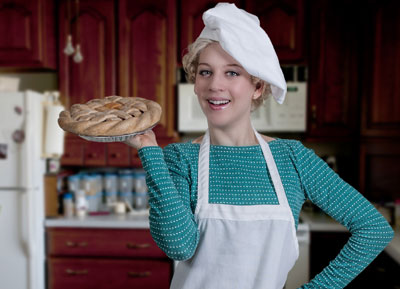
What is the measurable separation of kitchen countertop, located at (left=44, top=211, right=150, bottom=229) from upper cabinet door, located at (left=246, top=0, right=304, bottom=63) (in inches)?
54.2

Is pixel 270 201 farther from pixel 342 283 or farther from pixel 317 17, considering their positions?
pixel 317 17

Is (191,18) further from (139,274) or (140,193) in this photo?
(139,274)

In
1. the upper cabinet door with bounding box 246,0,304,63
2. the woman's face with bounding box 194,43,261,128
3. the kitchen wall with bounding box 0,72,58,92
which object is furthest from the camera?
the kitchen wall with bounding box 0,72,58,92

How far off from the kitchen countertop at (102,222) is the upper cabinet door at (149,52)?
23.5 inches

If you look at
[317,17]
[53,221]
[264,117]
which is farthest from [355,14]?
[53,221]

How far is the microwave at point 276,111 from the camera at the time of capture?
8.33ft

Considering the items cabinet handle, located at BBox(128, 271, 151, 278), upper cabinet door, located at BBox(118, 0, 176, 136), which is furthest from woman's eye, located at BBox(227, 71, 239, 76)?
cabinet handle, located at BBox(128, 271, 151, 278)

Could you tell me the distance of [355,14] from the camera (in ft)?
8.16

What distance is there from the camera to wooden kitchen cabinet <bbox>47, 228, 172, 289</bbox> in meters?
2.44

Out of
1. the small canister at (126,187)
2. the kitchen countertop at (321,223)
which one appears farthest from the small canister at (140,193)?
the kitchen countertop at (321,223)

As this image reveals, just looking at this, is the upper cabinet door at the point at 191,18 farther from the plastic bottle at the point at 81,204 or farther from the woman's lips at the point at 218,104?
the woman's lips at the point at 218,104

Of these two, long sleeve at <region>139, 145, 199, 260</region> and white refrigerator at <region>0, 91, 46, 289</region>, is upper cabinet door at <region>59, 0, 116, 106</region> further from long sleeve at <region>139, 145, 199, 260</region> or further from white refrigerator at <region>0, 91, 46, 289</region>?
long sleeve at <region>139, 145, 199, 260</region>

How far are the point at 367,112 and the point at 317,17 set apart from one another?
0.68m

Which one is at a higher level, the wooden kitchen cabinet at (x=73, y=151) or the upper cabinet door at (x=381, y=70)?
the upper cabinet door at (x=381, y=70)
